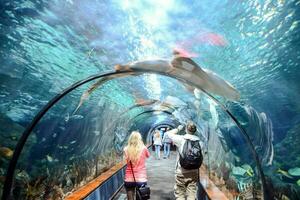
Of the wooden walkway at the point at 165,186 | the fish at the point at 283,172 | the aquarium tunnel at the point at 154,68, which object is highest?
the aquarium tunnel at the point at 154,68

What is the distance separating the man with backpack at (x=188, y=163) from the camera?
21.5 feet

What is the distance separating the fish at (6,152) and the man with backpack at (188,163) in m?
3.20

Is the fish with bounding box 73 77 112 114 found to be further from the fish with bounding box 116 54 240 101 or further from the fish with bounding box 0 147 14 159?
the fish with bounding box 0 147 14 159

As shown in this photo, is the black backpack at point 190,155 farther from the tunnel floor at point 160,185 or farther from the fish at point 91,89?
the tunnel floor at point 160,185

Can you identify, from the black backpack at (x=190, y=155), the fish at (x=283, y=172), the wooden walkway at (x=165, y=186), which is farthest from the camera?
the wooden walkway at (x=165, y=186)

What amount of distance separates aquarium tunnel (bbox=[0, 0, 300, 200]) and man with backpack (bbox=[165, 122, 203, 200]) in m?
0.89

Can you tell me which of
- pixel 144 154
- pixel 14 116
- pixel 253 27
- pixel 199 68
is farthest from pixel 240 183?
pixel 14 116

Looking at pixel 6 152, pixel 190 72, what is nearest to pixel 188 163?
pixel 190 72

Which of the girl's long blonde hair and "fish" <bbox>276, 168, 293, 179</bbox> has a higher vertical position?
the girl's long blonde hair

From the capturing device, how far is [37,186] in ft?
21.3

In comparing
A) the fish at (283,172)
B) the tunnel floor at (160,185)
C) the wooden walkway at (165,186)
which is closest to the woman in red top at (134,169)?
the wooden walkway at (165,186)

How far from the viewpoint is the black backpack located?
654 cm

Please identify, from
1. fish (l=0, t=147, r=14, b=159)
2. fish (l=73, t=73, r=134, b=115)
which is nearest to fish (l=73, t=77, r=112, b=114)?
fish (l=73, t=73, r=134, b=115)

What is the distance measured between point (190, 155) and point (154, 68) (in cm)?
188
